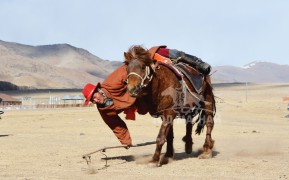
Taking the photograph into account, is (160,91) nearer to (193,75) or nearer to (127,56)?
(127,56)

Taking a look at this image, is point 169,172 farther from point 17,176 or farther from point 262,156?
point 262,156

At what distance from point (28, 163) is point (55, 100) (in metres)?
56.4

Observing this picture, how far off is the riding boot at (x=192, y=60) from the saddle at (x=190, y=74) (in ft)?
0.39

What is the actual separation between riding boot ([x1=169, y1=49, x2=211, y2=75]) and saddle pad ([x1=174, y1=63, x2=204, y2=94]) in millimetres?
147

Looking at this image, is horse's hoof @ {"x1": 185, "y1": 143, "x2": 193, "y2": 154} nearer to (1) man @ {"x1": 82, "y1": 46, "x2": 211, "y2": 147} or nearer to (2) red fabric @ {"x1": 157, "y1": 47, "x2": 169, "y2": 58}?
(1) man @ {"x1": 82, "y1": 46, "x2": 211, "y2": 147}

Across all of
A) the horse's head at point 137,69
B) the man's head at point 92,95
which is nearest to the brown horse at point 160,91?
the horse's head at point 137,69

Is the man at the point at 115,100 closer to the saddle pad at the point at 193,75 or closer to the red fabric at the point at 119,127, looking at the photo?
the red fabric at the point at 119,127

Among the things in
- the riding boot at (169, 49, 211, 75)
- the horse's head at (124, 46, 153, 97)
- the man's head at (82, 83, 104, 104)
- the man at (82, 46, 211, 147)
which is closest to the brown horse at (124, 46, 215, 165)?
the horse's head at (124, 46, 153, 97)

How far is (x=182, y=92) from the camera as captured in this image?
1138 cm

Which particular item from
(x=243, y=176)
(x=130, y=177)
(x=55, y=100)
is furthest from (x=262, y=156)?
(x=55, y=100)

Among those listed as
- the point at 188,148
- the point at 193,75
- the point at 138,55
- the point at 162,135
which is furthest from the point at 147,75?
the point at 188,148

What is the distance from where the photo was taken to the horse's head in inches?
395

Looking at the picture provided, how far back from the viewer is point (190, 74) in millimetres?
11922

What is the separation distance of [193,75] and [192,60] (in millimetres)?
495
